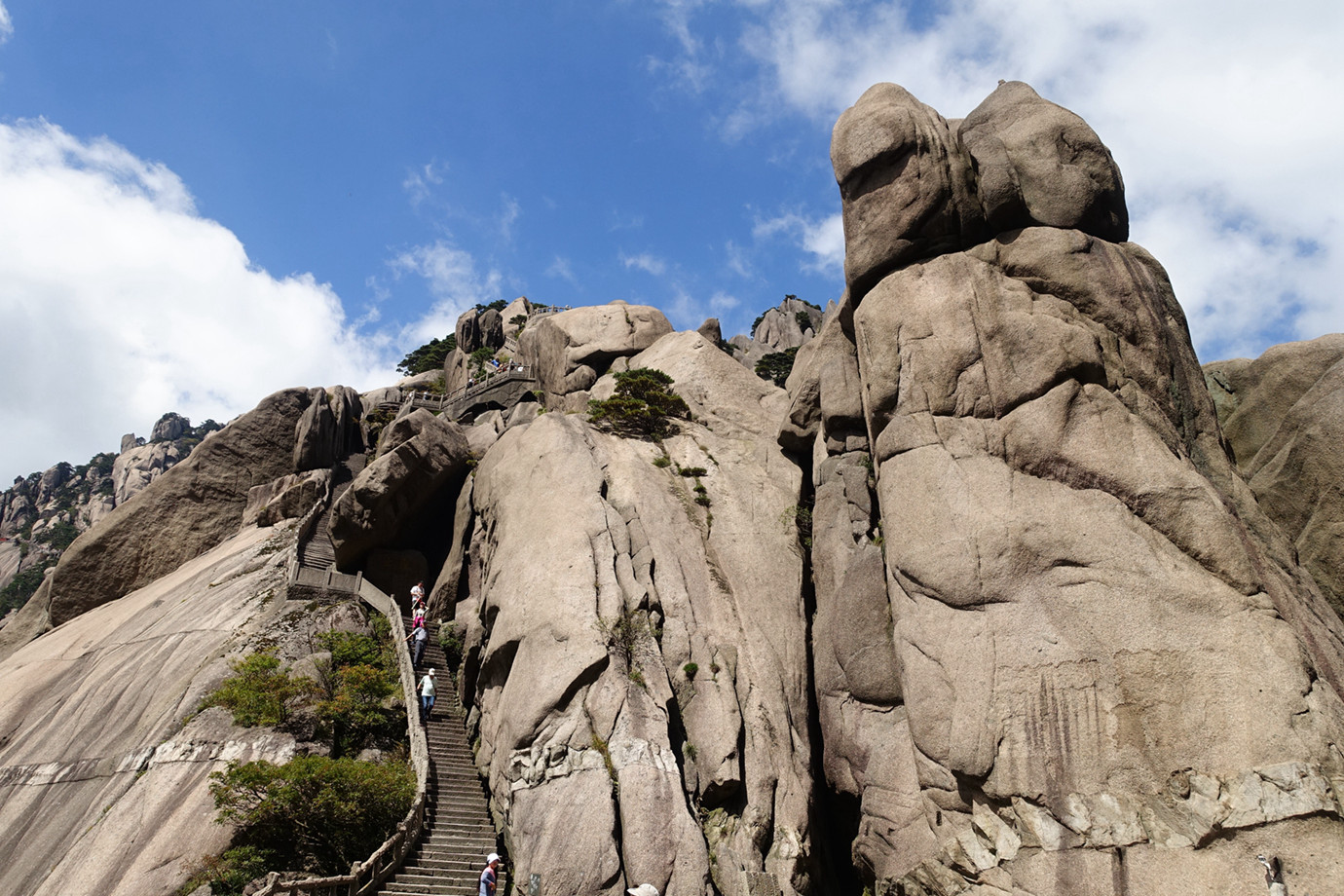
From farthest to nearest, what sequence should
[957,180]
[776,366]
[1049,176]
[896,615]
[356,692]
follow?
[776,366]
[356,692]
[957,180]
[1049,176]
[896,615]

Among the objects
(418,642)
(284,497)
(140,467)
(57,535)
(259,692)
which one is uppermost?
(140,467)

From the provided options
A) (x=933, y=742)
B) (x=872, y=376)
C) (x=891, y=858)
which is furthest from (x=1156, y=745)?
(x=872, y=376)

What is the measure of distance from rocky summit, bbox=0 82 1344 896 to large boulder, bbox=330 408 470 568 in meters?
0.15

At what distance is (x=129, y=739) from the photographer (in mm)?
23906

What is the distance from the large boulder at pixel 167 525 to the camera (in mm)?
38438

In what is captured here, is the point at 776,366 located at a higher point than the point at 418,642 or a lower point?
higher

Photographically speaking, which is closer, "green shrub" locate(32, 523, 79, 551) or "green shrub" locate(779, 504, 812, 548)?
"green shrub" locate(779, 504, 812, 548)

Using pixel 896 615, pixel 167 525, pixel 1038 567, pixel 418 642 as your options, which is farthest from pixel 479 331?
pixel 1038 567

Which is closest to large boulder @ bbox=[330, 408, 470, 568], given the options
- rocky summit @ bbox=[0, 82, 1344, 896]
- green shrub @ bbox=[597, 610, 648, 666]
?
rocky summit @ bbox=[0, 82, 1344, 896]

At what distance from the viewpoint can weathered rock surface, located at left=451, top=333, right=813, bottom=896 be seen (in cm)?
1872

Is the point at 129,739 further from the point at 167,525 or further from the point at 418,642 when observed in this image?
the point at 167,525

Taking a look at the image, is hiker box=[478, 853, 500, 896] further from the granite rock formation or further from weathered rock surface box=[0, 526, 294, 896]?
the granite rock formation

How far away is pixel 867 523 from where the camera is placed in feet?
79.1

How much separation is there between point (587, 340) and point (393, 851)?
93.2 feet
